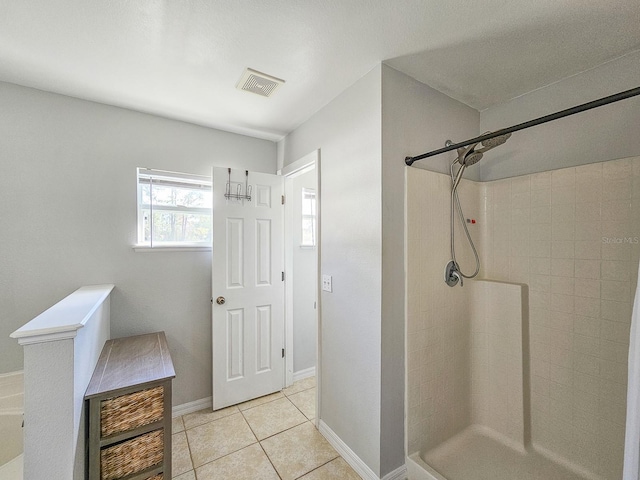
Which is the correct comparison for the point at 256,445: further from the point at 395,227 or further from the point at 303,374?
the point at 395,227

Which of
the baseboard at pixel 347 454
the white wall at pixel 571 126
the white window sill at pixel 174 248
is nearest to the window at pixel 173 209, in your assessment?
the white window sill at pixel 174 248

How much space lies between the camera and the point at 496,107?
6.82 ft

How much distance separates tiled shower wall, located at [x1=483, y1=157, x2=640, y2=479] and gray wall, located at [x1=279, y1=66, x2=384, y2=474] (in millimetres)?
1143

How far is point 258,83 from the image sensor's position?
5.91ft

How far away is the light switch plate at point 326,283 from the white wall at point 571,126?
1.51 metres

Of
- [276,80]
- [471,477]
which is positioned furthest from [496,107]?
[471,477]

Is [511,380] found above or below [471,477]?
above

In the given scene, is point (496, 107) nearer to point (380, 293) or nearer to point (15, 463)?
point (380, 293)

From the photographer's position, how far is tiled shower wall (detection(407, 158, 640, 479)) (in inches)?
59.2

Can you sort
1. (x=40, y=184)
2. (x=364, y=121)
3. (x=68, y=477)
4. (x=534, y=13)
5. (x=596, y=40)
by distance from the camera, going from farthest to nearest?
1. (x=40, y=184)
2. (x=364, y=121)
3. (x=596, y=40)
4. (x=534, y=13)
5. (x=68, y=477)

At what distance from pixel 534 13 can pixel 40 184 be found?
10.0 ft

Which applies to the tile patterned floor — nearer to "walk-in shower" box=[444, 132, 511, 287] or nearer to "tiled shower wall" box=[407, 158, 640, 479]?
"tiled shower wall" box=[407, 158, 640, 479]

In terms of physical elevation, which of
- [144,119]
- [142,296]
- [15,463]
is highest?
[144,119]

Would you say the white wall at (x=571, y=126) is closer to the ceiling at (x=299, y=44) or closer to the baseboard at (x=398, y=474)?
the ceiling at (x=299, y=44)
